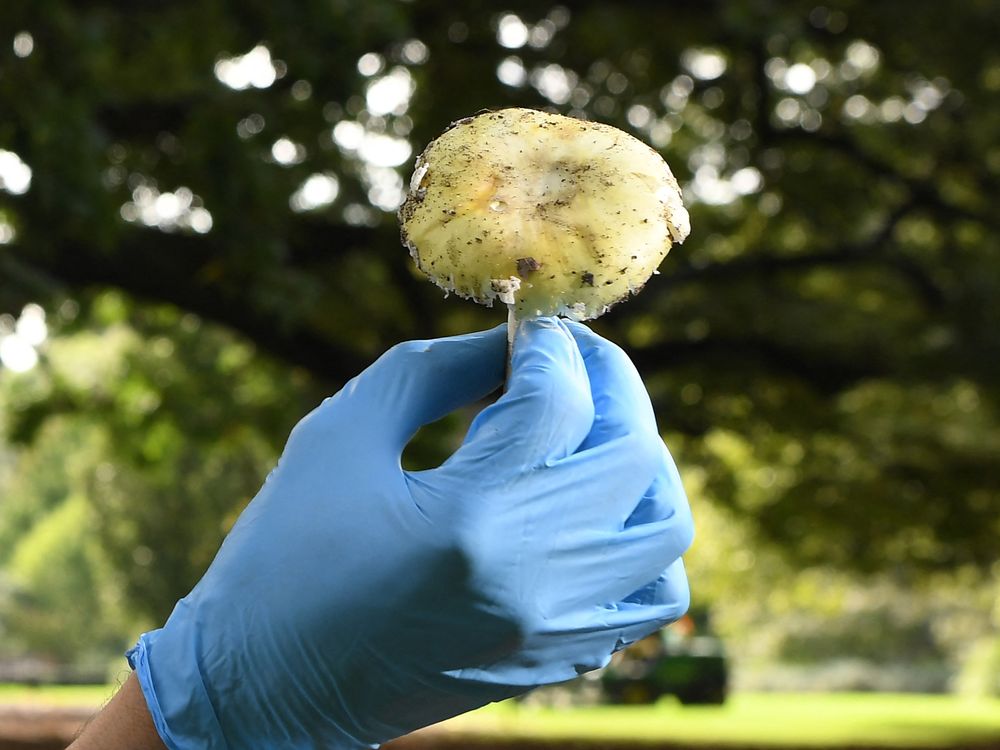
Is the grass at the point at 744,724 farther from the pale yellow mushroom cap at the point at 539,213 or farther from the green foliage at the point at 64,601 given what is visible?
the green foliage at the point at 64,601

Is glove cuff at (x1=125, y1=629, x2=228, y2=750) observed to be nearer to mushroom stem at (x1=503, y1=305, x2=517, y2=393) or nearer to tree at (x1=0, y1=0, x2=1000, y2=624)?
mushroom stem at (x1=503, y1=305, x2=517, y2=393)

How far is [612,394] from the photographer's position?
1.66 m

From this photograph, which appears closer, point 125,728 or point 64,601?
point 125,728

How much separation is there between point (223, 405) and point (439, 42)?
425 centimetres

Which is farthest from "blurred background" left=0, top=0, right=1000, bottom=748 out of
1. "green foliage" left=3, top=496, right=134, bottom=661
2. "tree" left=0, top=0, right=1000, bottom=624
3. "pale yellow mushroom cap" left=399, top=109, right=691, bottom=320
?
"green foliage" left=3, top=496, right=134, bottom=661

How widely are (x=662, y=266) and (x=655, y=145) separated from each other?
0.97 metres

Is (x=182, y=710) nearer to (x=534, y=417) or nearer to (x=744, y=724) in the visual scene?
(x=534, y=417)

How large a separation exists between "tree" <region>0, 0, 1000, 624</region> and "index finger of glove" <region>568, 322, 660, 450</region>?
17.1 feet

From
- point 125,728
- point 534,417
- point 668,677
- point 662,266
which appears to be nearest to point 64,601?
point 668,677

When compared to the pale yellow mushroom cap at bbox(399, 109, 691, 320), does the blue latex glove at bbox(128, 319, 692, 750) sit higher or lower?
lower

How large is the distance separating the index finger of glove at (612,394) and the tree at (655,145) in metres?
5.21

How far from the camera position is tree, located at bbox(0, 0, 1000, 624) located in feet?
23.8

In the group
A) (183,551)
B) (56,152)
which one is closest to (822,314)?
(56,152)

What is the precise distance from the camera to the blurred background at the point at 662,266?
747cm
